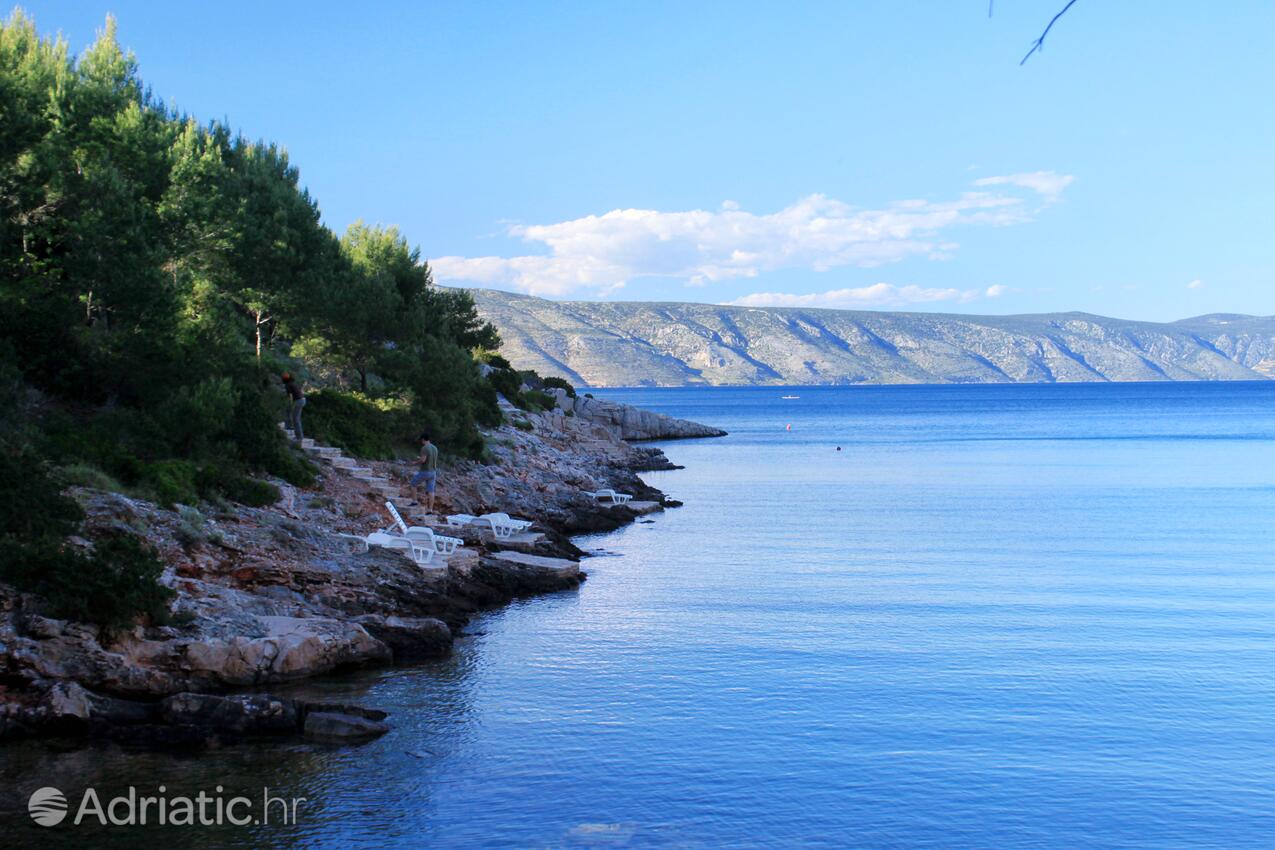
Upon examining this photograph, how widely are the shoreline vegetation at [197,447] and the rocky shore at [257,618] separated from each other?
4 cm

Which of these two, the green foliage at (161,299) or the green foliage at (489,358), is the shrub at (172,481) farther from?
the green foliage at (489,358)

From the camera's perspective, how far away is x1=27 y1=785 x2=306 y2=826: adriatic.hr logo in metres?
12.1

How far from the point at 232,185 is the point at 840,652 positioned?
26548 mm

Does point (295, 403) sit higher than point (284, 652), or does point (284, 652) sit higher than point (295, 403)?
point (295, 403)

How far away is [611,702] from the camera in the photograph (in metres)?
16.8

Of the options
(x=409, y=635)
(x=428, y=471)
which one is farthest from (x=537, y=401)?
(x=409, y=635)

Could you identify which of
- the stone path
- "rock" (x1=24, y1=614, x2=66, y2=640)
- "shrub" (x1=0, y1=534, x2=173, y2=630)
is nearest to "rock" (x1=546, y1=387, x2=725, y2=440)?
the stone path

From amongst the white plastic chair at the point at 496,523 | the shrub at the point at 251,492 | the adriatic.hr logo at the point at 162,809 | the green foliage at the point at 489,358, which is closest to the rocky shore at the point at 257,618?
the white plastic chair at the point at 496,523

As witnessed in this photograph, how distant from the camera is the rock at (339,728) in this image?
14922mm

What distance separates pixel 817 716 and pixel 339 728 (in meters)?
6.56

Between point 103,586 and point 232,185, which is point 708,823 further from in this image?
point 232,185

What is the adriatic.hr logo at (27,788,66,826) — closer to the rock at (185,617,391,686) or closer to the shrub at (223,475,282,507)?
the rock at (185,617,391,686)

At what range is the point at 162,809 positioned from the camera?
12.4 metres

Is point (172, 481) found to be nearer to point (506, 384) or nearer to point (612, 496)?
point (612, 496)
